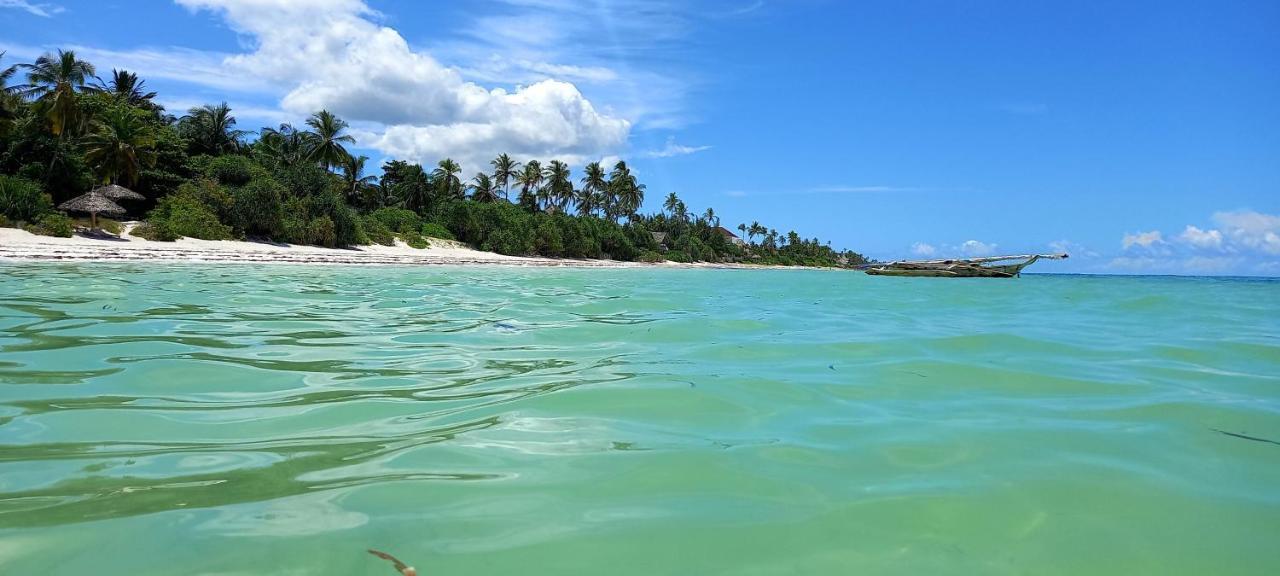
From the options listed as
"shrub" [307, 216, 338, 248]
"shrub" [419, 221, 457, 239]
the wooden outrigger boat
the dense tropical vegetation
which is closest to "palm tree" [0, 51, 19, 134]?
the dense tropical vegetation

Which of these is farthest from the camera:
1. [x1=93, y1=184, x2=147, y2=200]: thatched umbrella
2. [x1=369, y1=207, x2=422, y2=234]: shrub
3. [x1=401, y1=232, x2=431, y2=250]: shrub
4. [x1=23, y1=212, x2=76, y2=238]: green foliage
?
[x1=369, y1=207, x2=422, y2=234]: shrub

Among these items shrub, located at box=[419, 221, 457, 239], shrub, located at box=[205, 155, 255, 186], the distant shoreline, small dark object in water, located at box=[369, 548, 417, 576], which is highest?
shrub, located at box=[205, 155, 255, 186]

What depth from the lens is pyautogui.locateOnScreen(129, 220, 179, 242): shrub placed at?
28.5 metres

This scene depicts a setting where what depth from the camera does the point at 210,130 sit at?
44.3 metres

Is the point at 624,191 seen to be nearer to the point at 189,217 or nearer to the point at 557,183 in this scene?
the point at 557,183

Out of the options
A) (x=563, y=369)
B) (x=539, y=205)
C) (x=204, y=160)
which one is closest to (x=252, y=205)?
(x=204, y=160)

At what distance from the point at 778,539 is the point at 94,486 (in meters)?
2.17

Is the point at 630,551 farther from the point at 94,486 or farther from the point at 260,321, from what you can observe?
the point at 260,321

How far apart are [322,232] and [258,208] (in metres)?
3.57

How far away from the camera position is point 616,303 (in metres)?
11.4

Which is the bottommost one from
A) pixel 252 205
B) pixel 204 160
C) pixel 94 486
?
pixel 94 486

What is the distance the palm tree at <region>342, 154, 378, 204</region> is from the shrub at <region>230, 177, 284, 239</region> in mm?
19948

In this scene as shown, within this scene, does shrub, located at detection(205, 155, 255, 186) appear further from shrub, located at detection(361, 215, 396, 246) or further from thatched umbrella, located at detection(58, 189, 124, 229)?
thatched umbrella, located at detection(58, 189, 124, 229)

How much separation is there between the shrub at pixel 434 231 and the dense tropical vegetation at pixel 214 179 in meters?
0.13
